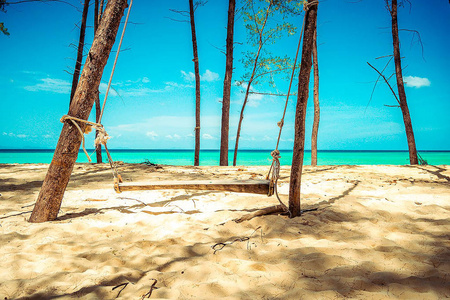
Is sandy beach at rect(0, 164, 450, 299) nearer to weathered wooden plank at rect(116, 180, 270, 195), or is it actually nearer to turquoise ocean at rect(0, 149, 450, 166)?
weathered wooden plank at rect(116, 180, 270, 195)

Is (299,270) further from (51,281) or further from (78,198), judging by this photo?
(78,198)

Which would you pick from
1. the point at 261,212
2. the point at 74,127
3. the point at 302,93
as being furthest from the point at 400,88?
the point at 74,127

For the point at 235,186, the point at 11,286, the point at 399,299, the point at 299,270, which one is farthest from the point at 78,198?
the point at 399,299

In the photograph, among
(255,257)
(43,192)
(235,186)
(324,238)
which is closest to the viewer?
(255,257)

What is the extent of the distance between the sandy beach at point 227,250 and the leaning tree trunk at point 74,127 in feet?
0.68

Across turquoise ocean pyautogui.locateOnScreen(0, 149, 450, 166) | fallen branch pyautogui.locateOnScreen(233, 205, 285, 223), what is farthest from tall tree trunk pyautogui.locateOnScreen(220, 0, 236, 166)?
fallen branch pyautogui.locateOnScreen(233, 205, 285, 223)

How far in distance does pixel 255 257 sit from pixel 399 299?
82cm

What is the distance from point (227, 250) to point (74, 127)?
5.84 ft

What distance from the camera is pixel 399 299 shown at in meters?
1.23

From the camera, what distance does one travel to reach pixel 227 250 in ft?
6.07

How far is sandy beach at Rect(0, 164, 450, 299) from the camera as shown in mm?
1373

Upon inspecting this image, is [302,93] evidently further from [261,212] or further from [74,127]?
[74,127]

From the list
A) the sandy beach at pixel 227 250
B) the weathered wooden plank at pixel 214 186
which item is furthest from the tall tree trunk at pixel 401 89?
the weathered wooden plank at pixel 214 186

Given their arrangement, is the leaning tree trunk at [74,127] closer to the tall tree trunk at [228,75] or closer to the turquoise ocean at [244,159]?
the tall tree trunk at [228,75]
